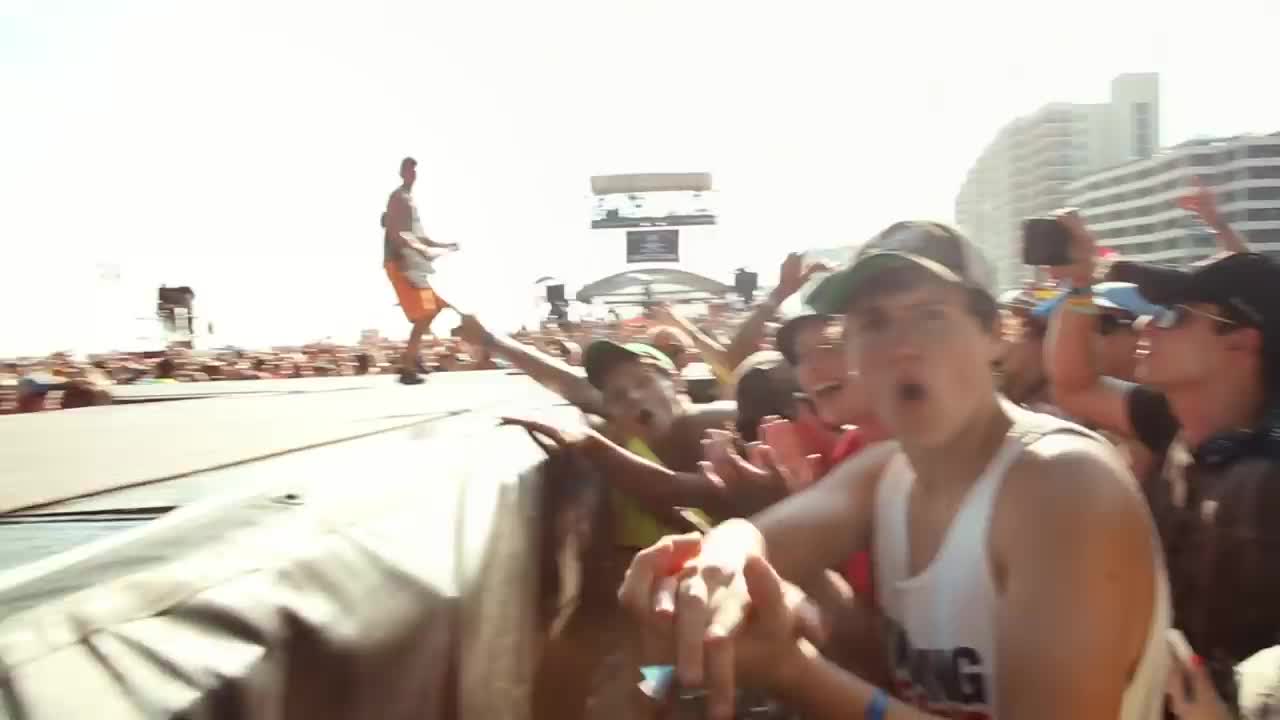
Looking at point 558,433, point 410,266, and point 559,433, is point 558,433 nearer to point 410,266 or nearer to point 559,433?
point 559,433

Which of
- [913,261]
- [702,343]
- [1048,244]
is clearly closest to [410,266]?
[702,343]

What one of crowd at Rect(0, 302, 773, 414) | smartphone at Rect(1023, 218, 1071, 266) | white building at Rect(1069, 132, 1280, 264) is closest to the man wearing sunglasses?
smartphone at Rect(1023, 218, 1071, 266)

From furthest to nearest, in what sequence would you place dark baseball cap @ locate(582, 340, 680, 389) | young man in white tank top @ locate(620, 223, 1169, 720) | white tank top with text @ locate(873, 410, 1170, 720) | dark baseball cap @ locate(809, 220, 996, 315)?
dark baseball cap @ locate(582, 340, 680, 389)
dark baseball cap @ locate(809, 220, 996, 315)
white tank top with text @ locate(873, 410, 1170, 720)
young man in white tank top @ locate(620, 223, 1169, 720)

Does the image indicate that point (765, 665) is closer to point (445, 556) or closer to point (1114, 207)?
point (445, 556)

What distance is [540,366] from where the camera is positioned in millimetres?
4555

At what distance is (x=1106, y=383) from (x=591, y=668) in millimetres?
1802

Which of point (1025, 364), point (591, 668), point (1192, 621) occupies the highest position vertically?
point (1025, 364)

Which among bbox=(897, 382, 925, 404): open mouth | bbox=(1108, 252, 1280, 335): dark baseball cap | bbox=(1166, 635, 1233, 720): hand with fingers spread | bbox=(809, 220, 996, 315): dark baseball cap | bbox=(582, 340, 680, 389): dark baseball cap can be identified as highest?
bbox=(809, 220, 996, 315): dark baseball cap

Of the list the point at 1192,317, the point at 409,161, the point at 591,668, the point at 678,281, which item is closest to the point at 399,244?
the point at 409,161

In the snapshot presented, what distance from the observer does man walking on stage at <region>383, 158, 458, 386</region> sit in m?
7.50

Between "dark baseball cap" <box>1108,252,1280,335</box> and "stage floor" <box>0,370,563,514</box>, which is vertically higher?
"dark baseball cap" <box>1108,252,1280,335</box>

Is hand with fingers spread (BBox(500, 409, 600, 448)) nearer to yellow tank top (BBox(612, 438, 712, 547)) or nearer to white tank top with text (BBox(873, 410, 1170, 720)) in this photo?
yellow tank top (BBox(612, 438, 712, 547))

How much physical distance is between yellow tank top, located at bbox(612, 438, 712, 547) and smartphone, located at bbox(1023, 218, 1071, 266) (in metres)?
1.30

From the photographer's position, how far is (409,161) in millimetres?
7852
